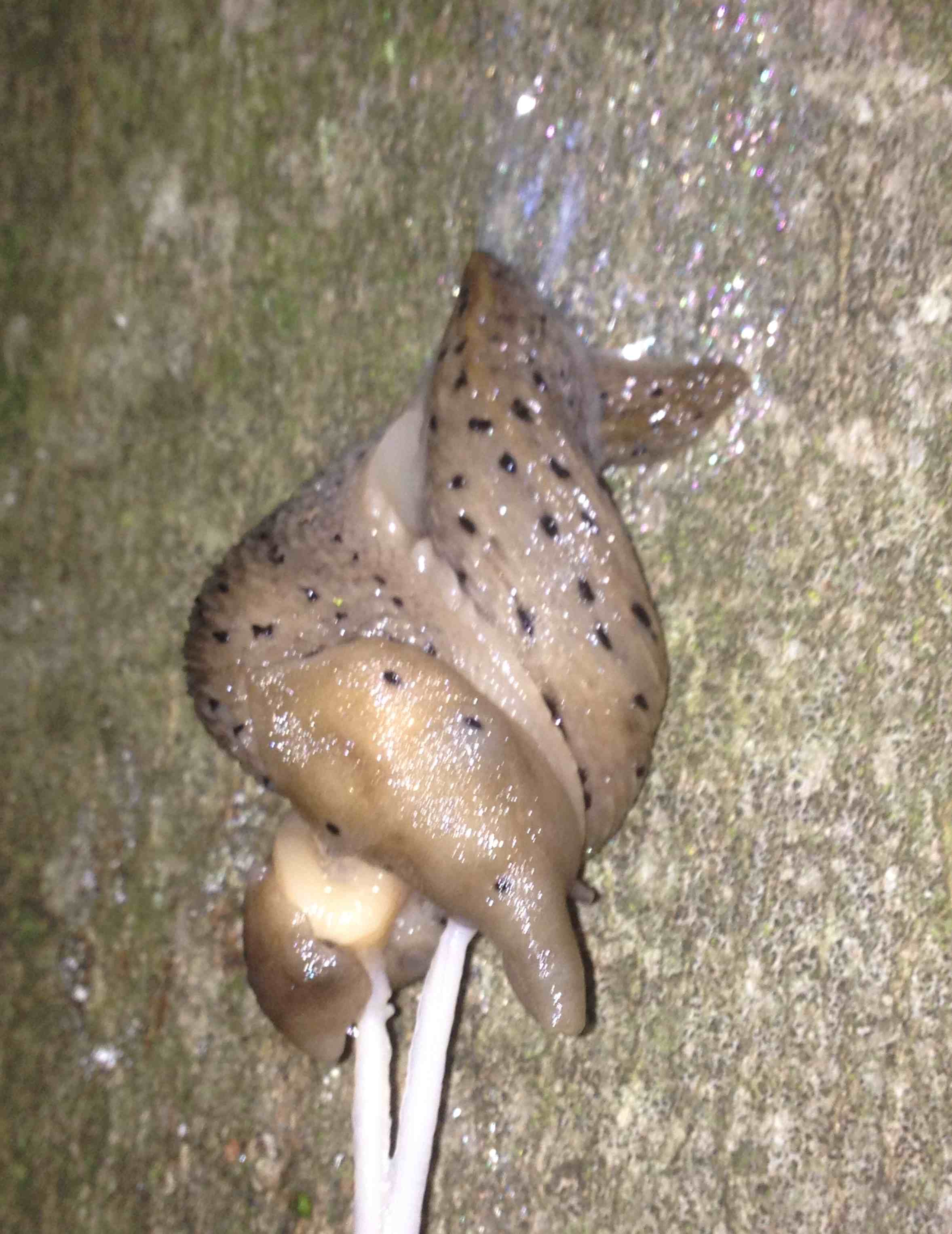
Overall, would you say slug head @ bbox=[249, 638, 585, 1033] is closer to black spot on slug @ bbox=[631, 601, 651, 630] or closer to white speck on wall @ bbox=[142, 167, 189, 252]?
black spot on slug @ bbox=[631, 601, 651, 630]

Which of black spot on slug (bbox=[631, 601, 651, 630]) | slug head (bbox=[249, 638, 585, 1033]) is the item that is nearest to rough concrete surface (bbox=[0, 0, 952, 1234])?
black spot on slug (bbox=[631, 601, 651, 630])

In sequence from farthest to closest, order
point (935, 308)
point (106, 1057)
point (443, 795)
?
point (106, 1057) → point (935, 308) → point (443, 795)

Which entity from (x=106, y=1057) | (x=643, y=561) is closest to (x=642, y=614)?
(x=643, y=561)

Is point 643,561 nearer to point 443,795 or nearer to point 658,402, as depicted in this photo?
point 658,402

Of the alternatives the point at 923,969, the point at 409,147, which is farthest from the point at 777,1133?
the point at 409,147

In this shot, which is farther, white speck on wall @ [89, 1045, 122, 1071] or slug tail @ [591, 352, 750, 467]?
white speck on wall @ [89, 1045, 122, 1071]

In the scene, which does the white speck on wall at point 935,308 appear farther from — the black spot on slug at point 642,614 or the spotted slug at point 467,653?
the black spot on slug at point 642,614
